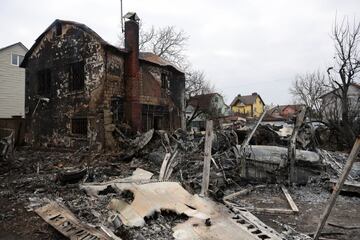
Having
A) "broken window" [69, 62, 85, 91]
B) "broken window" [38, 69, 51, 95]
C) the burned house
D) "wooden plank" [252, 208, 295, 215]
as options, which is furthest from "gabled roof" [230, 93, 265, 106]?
"wooden plank" [252, 208, 295, 215]

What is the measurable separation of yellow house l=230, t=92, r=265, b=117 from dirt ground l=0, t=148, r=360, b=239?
50.2 metres

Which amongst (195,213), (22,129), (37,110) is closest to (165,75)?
(37,110)

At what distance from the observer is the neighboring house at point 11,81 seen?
77.1 ft

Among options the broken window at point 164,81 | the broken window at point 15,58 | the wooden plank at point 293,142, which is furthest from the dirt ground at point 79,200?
the broken window at point 15,58

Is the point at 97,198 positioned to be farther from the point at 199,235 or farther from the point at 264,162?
the point at 264,162

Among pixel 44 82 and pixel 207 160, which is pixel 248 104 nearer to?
pixel 44 82

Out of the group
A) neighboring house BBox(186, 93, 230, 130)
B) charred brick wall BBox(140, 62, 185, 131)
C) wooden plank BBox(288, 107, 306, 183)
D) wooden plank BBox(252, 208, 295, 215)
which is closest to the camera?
wooden plank BBox(252, 208, 295, 215)

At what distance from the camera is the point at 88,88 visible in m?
14.8

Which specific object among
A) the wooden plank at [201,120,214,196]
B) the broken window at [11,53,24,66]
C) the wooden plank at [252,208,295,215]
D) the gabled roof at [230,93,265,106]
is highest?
the broken window at [11,53,24,66]

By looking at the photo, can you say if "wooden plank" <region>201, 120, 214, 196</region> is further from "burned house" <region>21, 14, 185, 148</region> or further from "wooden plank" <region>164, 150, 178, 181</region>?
"burned house" <region>21, 14, 185, 148</region>

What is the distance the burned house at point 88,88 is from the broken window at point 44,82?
0.06m

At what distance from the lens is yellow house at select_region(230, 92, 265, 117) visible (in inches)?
2358

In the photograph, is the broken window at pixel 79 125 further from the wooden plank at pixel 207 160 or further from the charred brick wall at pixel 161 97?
the wooden plank at pixel 207 160

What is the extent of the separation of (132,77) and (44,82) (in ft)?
19.3
